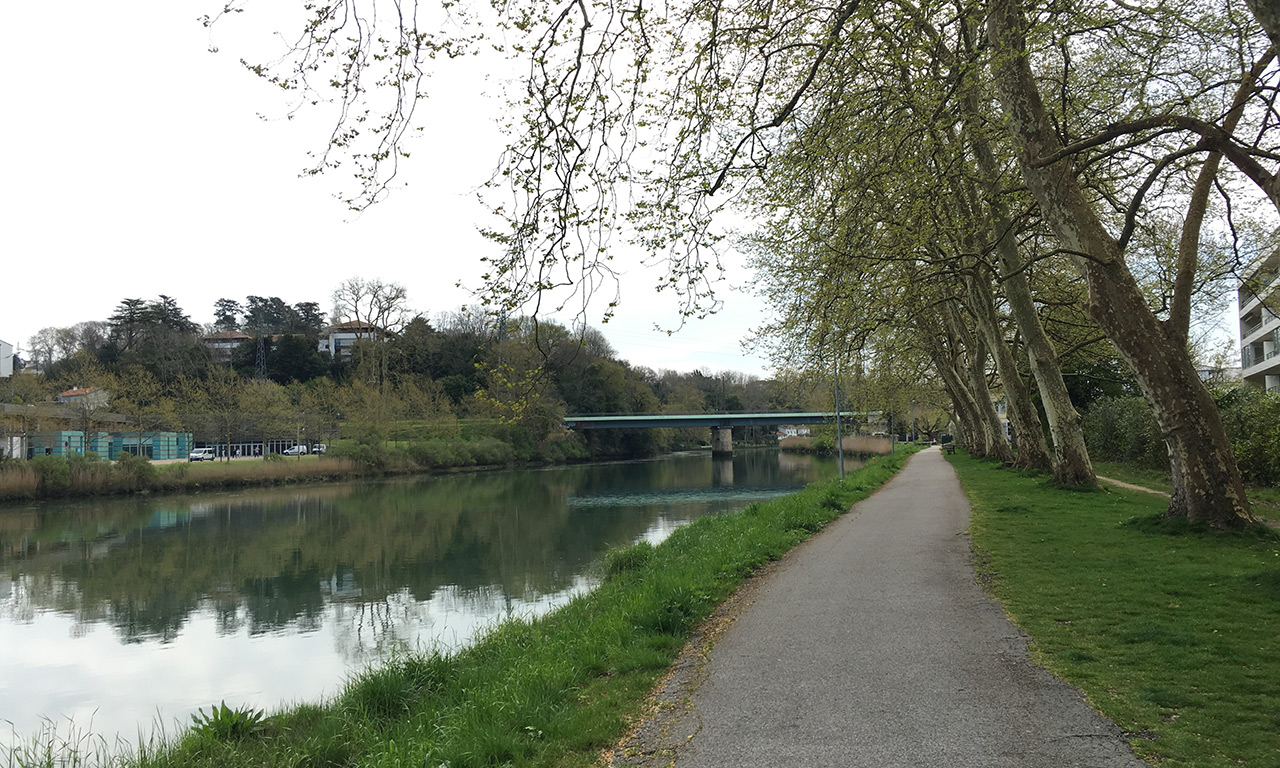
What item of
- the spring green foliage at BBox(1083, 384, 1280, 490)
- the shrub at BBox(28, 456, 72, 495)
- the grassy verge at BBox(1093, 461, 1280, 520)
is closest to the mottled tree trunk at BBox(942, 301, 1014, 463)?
the spring green foliage at BBox(1083, 384, 1280, 490)

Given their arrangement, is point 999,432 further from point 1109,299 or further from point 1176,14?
point 1176,14

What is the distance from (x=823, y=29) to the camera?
8867mm

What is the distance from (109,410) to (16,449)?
18.7ft

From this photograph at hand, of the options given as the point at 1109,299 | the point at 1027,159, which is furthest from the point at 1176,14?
the point at 1109,299

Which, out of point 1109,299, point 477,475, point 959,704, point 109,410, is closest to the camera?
point 959,704

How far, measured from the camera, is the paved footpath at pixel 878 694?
4.23 m

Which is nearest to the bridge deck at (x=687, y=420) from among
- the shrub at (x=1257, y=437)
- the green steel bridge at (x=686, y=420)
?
the green steel bridge at (x=686, y=420)

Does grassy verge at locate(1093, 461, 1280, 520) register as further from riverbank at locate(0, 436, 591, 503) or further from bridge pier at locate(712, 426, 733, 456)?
bridge pier at locate(712, 426, 733, 456)

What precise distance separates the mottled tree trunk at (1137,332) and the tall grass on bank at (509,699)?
556 centimetres

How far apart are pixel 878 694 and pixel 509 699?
2.69 m

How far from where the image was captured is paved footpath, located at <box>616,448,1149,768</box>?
13.9ft

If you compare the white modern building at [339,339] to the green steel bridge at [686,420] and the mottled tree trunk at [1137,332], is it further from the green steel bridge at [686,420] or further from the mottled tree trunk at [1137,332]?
the mottled tree trunk at [1137,332]

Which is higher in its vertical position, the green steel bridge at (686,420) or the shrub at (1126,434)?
the green steel bridge at (686,420)

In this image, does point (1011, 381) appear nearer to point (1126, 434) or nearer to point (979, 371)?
point (1126, 434)
